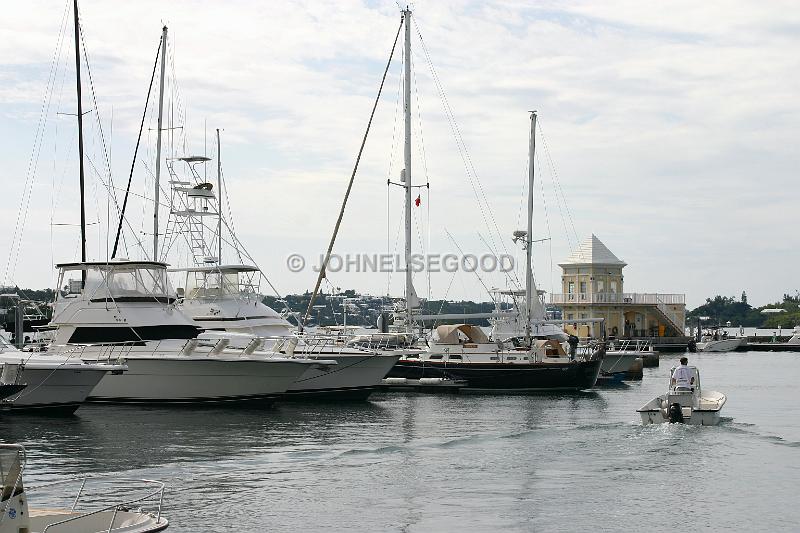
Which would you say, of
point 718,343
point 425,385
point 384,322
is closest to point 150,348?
point 425,385

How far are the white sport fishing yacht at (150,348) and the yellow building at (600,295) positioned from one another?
6353 cm

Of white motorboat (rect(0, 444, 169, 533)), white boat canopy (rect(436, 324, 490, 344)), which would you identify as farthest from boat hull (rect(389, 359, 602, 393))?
white motorboat (rect(0, 444, 169, 533))

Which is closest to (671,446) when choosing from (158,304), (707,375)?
(158,304)

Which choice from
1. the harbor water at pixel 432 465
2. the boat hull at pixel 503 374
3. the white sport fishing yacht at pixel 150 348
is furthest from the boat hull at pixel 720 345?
the white sport fishing yacht at pixel 150 348

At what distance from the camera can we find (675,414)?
31.3 metres

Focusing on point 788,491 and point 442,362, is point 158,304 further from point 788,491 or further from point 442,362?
point 788,491

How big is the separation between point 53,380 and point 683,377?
60.7 ft

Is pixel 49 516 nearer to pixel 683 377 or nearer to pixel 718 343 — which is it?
pixel 683 377

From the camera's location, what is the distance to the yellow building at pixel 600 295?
102125 mm

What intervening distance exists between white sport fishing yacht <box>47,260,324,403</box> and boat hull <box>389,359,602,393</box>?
32.5 ft

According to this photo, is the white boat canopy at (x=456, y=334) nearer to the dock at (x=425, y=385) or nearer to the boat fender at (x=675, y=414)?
the dock at (x=425, y=385)

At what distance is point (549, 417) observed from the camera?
3788 centimetres

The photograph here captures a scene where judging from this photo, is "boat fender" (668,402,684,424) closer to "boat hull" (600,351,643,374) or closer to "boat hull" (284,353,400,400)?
"boat hull" (284,353,400,400)

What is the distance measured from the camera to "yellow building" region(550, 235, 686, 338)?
10212cm
